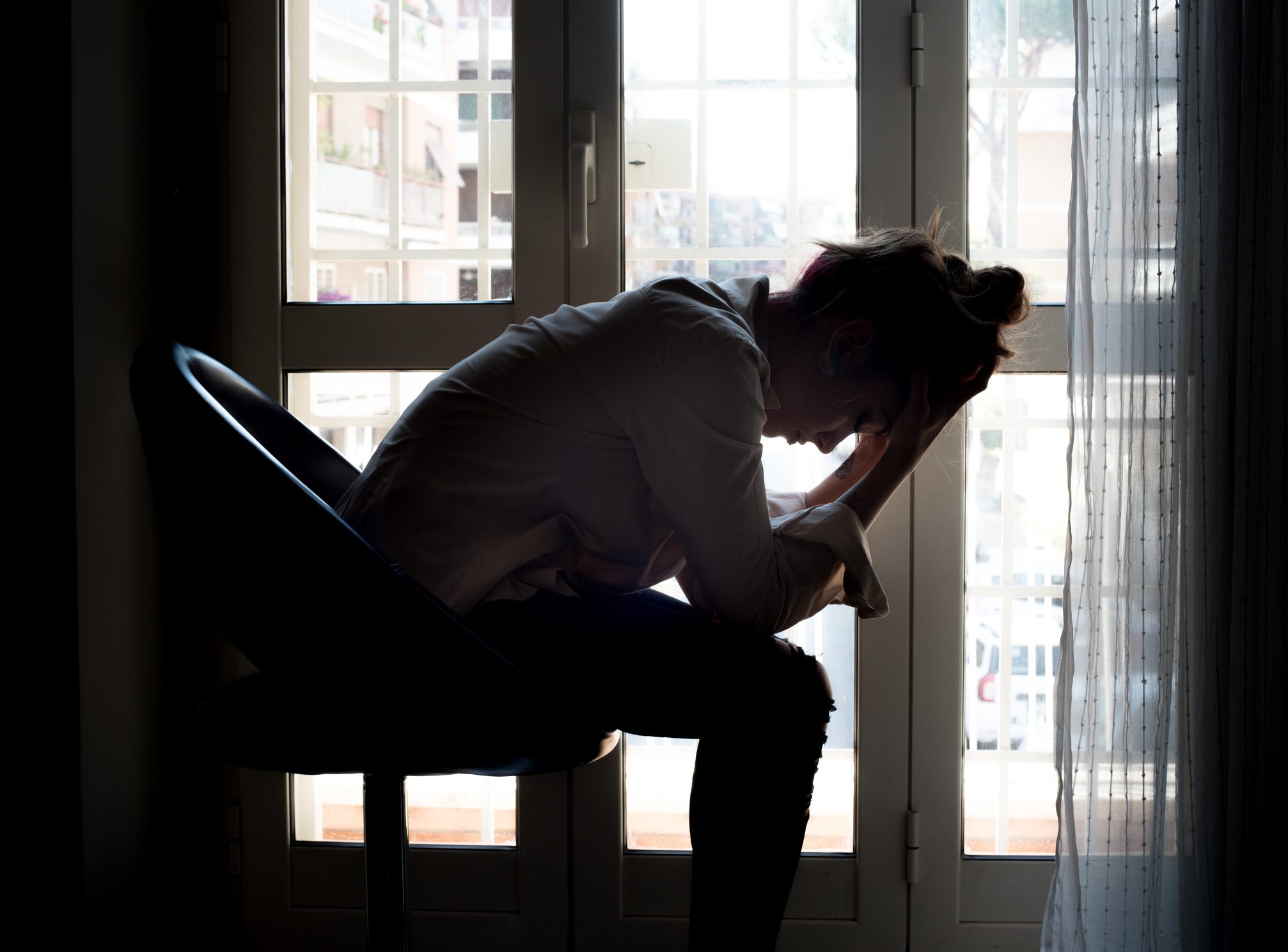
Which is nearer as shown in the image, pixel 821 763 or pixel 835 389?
pixel 835 389

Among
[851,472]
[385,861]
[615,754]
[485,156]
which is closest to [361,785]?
[615,754]

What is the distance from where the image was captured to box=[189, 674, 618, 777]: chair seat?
750mm

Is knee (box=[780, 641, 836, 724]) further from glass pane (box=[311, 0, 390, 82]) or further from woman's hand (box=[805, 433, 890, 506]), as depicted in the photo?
glass pane (box=[311, 0, 390, 82])

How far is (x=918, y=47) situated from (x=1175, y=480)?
2.43ft

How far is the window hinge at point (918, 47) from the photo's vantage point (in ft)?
4.62

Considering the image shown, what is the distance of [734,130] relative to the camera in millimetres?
1463

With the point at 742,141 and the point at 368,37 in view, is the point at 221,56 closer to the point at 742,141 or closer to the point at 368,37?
the point at 368,37

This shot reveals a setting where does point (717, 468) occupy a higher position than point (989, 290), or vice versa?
point (989, 290)

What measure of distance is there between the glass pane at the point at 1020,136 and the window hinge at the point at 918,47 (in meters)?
0.09

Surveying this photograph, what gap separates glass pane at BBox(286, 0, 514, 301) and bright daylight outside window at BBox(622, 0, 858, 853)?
22 cm

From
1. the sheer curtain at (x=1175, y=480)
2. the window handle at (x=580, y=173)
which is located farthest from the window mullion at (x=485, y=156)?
the sheer curtain at (x=1175, y=480)

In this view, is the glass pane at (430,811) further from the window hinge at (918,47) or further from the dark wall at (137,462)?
the window hinge at (918,47)

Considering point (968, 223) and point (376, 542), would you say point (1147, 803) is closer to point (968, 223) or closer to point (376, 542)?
point (968, 223)

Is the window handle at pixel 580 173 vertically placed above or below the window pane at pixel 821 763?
above
